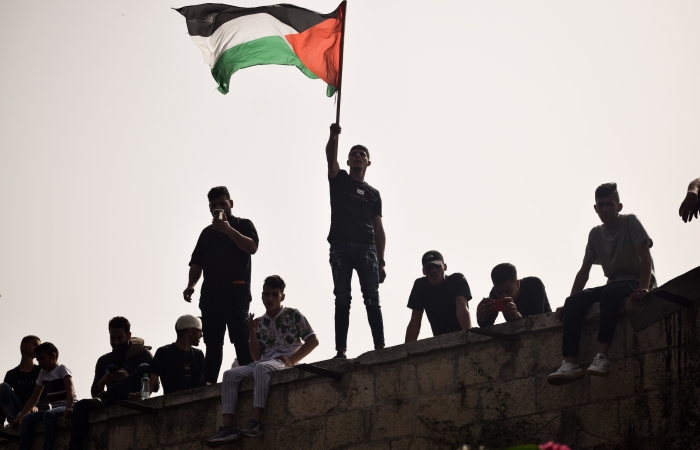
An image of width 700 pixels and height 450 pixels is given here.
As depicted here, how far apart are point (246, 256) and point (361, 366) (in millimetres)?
1631

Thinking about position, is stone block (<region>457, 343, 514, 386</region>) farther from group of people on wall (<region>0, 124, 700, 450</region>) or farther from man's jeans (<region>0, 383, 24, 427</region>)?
man's jeans (<region>0, 383, 24, 427</region>)

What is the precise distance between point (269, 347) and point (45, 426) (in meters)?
2.75

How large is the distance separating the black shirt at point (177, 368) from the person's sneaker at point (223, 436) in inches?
39.9

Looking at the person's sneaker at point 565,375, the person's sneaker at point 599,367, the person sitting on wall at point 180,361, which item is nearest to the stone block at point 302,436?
the person sitting on wall at point 180,361

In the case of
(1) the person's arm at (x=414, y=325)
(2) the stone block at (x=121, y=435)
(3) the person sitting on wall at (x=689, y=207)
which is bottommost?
(2) the stone block at (x=121, y=435)

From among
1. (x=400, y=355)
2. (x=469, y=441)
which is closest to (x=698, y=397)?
(x=469, y=441)

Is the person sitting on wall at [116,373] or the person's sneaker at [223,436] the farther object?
the person sitting on wall at [116,373]

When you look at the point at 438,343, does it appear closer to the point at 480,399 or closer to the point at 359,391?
the point at 480,399

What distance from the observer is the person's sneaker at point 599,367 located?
23.6ft

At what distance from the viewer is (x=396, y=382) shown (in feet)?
28.3

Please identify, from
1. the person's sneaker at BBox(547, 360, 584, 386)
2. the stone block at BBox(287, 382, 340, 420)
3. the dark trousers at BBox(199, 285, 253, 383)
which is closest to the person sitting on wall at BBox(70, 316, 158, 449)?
the dark trousers at BBox(199, 285, 253, 383)

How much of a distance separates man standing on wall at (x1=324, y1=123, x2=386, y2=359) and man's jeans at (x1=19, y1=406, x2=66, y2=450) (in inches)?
127

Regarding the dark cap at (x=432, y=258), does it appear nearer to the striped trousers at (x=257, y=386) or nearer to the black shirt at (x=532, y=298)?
the black shirt at (x=532, y=298)

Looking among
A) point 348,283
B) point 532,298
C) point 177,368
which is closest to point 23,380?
point 177,368
